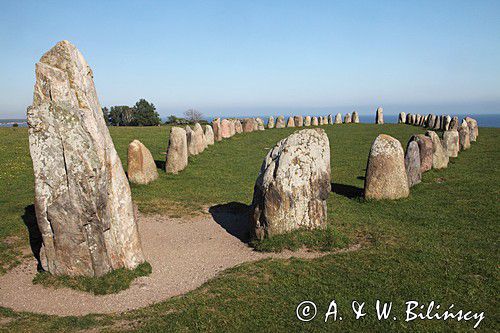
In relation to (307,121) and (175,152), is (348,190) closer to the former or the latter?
(175,152)

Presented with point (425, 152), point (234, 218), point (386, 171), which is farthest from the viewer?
point (425, 152)

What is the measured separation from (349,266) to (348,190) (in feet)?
28.2

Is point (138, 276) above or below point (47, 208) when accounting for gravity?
below

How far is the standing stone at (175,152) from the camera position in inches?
848

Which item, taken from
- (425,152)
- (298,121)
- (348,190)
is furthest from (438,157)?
(298,121)

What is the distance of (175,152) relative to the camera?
21.7 m

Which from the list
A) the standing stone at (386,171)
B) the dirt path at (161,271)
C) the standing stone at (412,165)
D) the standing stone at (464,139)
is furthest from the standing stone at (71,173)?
the standing stone at (464,139)

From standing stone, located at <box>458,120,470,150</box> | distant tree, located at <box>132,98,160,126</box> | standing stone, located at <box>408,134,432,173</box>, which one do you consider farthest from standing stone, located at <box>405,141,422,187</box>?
distant tree, located at <box>132,98,160,126</box>

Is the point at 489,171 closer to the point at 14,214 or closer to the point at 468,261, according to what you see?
the point at 468,261

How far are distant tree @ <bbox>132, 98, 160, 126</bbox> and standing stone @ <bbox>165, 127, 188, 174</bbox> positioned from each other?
5342cm

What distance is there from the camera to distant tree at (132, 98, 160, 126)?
7388 cm

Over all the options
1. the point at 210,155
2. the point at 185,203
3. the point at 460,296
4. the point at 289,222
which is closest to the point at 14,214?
the point at 185,203

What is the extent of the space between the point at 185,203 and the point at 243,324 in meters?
9.26

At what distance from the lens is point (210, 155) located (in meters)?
27.8
